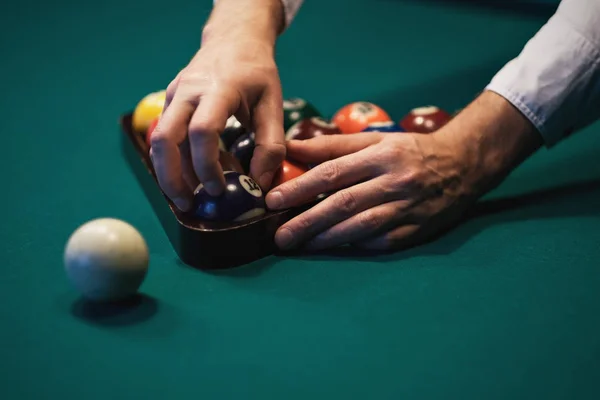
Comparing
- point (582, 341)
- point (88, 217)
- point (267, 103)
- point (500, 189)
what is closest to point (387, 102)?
point (500, 189)

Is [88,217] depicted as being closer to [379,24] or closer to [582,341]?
[582,341]

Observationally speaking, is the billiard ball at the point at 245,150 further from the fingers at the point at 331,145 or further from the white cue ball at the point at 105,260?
the white cue ball at the point at 105,260

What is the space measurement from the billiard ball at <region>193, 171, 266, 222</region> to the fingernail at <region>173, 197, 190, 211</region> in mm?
23

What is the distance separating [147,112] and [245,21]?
0.45 metres

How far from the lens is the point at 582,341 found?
1447 millimetres

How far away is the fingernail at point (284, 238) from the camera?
1.74 m

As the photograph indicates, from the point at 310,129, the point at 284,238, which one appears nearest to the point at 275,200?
the point at 284,238

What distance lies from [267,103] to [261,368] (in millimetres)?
717

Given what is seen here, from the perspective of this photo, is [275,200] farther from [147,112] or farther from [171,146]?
[147,112]

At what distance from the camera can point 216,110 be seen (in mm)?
1615

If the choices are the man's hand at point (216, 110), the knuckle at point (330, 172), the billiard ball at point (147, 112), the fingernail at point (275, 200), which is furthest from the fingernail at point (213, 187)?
the billiard ball at point (147, 112)

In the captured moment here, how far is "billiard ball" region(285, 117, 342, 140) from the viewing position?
6.80ft

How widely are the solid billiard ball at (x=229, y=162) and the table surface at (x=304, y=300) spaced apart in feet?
0.77

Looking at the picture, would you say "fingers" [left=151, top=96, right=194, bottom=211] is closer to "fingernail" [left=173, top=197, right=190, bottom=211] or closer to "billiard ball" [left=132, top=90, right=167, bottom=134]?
"fingernail" [left=173, top=197, right=190, bottom=211]
